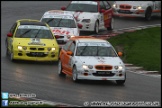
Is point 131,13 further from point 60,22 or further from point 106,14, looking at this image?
point 60,22

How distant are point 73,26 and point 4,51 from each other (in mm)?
4313

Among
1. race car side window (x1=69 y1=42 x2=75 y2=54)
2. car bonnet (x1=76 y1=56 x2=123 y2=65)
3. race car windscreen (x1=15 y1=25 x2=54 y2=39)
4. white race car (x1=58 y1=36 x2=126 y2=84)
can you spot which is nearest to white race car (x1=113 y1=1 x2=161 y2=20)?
race car windscreen (x1=15 y1=25 x2=54 y2=39)

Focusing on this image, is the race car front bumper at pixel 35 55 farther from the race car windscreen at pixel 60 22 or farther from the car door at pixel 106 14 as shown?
the car door at pixel 106 14

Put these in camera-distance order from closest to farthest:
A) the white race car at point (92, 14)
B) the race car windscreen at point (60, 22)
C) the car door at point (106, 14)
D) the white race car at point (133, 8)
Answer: the race car windscreen at point (60, 22) < the white race car at point (92, 14) < the car door at point (106, 14) < the white race car at point (133, 8)

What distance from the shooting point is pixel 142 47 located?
31.1m

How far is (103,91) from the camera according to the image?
20.2 metres

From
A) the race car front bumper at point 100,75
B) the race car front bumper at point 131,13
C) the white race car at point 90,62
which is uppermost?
the white race car at point 90,62

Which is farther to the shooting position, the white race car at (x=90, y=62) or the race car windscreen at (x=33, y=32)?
the race car windscreen at (x=33, y=32)

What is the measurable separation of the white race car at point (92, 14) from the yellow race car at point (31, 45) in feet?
22.2

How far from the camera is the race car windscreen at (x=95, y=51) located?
75.0 ft

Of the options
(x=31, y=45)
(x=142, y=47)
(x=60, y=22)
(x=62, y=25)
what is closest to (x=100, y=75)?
(x=31, y=45)

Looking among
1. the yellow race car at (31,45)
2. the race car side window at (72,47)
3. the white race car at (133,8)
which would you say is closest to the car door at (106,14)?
the white race car at (133,8)

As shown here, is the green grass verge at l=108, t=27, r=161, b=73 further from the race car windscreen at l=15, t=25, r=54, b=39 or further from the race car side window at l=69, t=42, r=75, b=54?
the race car side window at l=69, t=42, r=75, b=54

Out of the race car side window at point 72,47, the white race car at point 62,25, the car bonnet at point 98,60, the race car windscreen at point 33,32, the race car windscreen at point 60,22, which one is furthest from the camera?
the race car windscreen at point 60,22
